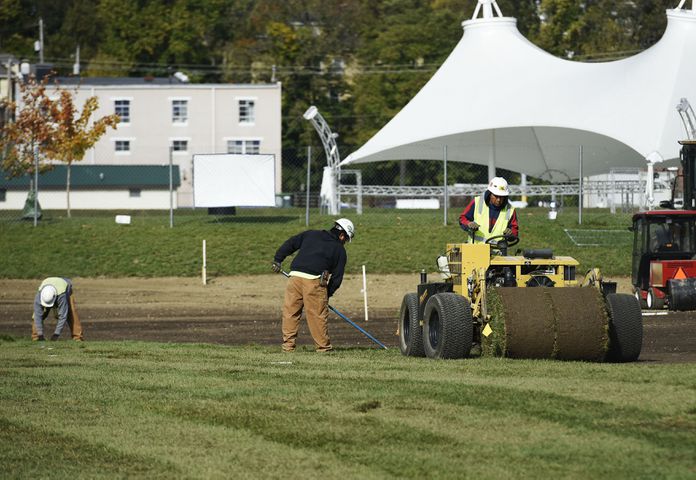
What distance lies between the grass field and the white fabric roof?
336cm

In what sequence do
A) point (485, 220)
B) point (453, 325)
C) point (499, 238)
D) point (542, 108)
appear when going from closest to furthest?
point (453, 325) < point (499, 238) < point (485, 220) < point (542, 108)

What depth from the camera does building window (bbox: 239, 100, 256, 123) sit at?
81.9 metres

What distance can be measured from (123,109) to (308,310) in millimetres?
64586

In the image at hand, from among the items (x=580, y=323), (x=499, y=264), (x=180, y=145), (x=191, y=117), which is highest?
(x=191, y=117)

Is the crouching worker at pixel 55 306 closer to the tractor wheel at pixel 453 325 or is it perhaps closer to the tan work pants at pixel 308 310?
the tan work pants at pixel 308 310

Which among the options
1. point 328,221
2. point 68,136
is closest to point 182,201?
point 68,136

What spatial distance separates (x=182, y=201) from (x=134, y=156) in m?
8.21

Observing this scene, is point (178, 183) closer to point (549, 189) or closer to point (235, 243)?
point (549, 189)

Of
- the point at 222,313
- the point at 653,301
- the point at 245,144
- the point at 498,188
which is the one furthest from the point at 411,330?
the point at 245,144

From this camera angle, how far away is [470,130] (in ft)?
143

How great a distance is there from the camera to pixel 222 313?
29312mm

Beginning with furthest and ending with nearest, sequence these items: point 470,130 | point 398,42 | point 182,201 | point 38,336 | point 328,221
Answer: point 398,42 → point 182,201 → point 470,130 → point 328,221 → point 38,336

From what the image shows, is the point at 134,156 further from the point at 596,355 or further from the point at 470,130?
the point at 596,355

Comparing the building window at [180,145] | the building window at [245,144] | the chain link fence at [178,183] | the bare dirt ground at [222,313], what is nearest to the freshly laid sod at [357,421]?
the bare dirt ground at [222,313]
